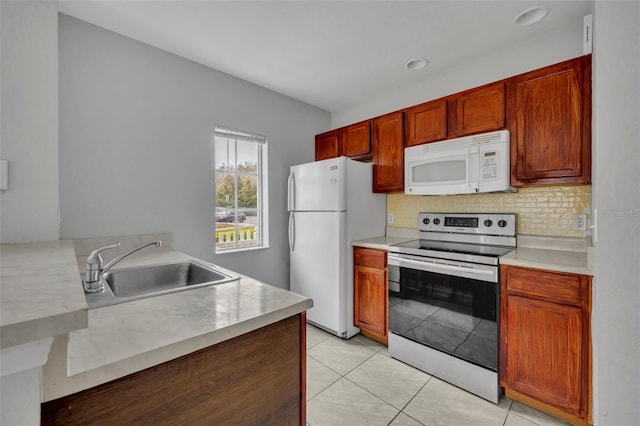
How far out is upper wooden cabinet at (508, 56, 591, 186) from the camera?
5.89 feet

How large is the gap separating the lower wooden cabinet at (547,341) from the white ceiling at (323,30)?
5.72ft

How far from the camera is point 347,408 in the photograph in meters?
1.77

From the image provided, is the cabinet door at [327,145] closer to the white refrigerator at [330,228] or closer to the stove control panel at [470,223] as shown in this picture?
the white refrigerator at [330,228]

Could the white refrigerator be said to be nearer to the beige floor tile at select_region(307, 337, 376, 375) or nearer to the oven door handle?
the beige floor tile at select_region(307, 337, 376, 375)

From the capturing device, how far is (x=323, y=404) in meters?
1.80

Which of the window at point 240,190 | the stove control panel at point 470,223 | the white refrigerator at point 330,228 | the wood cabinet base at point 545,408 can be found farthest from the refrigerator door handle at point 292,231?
the wood cabinet base at point 545,408

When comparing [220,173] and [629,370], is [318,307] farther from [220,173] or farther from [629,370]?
[629,370]

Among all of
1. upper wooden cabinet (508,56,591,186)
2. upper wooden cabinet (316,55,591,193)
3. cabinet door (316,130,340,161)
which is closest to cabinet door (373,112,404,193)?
upper wooden cabinet (316,55,591,193)

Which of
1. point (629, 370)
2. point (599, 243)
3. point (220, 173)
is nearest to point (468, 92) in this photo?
point (599, 243)

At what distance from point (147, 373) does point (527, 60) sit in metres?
3.06

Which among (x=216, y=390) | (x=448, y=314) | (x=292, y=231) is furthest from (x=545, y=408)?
(x=292, y=231)

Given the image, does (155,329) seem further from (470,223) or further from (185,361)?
(470,223)

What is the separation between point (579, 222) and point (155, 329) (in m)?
2.65

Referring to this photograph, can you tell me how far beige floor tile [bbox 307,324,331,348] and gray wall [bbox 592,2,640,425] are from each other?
1.97 meters
